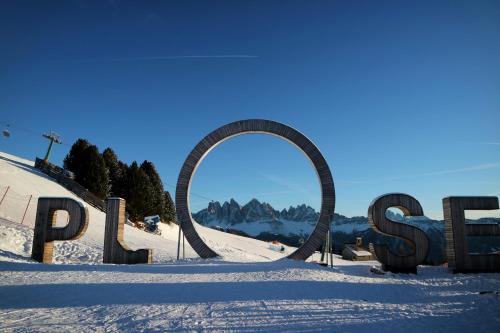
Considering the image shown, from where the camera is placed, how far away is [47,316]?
16.5 ft

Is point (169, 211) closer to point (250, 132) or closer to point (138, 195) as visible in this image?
point (138, 195)

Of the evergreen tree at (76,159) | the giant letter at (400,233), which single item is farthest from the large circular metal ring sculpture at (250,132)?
the evergreen tree at (76,159)

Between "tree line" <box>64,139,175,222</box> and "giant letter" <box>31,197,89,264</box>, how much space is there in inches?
941

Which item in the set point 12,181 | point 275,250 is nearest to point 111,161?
point 12,181

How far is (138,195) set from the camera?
3712 cm

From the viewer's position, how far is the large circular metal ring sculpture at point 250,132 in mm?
13281

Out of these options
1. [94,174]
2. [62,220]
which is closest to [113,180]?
[94,174]

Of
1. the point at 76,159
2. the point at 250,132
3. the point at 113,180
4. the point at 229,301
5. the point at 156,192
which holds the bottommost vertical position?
the point at 229,301

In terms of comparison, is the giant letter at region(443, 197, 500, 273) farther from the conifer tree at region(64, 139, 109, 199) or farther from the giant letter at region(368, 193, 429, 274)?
the conifer tree at region(64, 139, 109, 199)

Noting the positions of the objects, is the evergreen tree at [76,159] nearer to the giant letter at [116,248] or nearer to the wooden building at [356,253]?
the giant letter at [116,248]

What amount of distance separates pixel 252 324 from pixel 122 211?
930cm

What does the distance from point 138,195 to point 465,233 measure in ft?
106

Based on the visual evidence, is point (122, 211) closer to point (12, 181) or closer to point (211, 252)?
point (211, 252)

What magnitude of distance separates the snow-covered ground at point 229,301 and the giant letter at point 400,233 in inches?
59.0
